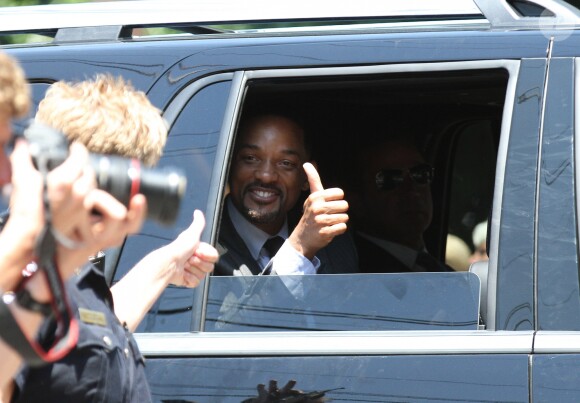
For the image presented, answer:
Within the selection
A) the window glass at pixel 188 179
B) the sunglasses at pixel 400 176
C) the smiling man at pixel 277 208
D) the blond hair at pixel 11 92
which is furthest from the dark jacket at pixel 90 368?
the sunglasses at pixel 400 176

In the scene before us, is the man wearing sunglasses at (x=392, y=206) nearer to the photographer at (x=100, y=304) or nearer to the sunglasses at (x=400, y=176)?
the sunglasses at (x=400, y=176)

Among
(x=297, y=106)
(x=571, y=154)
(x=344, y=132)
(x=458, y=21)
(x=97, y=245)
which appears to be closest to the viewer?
(x=97, y=245)

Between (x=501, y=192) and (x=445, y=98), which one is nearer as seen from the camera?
(x=501, y=192)

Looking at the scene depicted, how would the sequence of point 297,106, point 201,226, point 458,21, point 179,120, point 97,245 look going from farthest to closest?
point 297,106 → point 458,21 → point 179,120 → point 201,226 → point 97,245

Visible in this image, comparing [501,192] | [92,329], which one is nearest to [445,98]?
[501,192]

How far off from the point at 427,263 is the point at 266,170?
82cm

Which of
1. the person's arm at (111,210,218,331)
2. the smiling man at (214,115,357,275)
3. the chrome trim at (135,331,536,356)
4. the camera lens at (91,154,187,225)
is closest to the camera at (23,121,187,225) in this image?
the camera lens at (91,154,187,225)

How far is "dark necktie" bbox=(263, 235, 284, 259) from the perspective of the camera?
3115 mm

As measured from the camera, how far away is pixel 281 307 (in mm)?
2336

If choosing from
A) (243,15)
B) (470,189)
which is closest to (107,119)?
(243,15)

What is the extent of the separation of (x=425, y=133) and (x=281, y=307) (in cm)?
180

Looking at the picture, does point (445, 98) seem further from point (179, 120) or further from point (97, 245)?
point (97, 245)

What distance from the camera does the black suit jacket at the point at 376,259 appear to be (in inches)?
143

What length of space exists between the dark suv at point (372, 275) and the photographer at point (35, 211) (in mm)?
825
